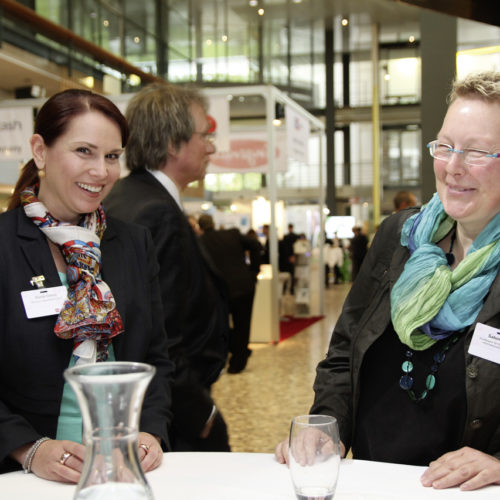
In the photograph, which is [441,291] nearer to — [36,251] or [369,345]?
[369,345]

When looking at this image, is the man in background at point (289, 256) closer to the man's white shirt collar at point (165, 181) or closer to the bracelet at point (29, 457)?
the man's white shirt collar at point (165, 181)

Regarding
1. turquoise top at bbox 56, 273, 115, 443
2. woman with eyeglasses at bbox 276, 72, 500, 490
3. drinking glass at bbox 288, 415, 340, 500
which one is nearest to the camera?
drinking glass at bbox 288, 415, 340, 500

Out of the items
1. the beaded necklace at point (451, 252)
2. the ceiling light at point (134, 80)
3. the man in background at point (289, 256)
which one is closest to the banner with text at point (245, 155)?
the man in background at point (289, 256)

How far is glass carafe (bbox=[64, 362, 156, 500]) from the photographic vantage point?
0.85 meters

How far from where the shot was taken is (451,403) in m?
1.67

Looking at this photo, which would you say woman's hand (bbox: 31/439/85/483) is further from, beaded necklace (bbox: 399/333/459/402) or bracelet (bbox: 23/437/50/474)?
beaded necklace (bbox: 399/333/459/402)

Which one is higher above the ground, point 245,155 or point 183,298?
point 245,155

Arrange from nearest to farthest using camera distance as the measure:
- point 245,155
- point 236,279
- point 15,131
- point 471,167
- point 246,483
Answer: point 246,483, point 471,167, point 236,279, point 15,131, point 245,155

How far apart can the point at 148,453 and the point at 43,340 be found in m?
0.43

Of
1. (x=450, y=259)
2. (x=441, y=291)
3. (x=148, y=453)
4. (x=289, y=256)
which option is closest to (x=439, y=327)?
(x=441, y=291)

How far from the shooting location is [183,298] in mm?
2221

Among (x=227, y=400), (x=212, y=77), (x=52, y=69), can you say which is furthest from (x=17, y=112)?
(x=212, y=77)

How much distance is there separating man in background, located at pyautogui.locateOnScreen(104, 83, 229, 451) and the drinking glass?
106 cm

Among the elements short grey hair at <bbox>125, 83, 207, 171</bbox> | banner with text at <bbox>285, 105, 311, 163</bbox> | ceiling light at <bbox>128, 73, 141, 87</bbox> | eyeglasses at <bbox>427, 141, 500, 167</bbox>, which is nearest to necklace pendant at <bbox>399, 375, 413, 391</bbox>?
eyeglasses at <bbox>427, 141, 500, 167</bbox>
